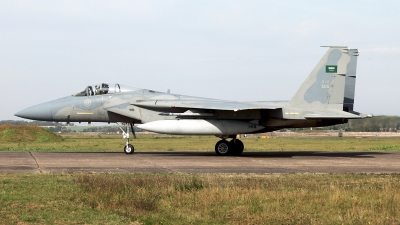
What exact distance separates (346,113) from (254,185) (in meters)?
12.1

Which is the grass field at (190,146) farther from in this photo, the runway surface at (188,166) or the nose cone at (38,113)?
the runway surface at (188,166)

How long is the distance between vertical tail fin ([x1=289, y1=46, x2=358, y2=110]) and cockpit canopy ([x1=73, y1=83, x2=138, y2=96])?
8013 millimetres

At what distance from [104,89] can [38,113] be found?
3.34 m

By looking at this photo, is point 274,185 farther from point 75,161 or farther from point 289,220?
point 75,161

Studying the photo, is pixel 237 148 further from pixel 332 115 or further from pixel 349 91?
pixel 349 91

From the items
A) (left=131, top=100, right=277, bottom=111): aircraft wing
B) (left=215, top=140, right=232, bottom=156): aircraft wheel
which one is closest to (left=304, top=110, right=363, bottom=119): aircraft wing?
(left=131, top=100, right=277, bottom=111): aircraft wing

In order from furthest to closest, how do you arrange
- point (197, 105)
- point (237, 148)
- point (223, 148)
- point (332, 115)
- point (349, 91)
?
point (349, 91) → point (237, 148) → point (223, 148) → point (197, 105) → point (332, 115)

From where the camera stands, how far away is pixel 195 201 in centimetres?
1020

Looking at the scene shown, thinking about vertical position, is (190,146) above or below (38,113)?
below

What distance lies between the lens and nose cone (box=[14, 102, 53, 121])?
80.5ft

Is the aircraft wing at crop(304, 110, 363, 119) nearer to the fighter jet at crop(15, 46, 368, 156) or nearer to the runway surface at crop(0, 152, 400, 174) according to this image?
the fighter jet at crop(15, 46, 368, 156)

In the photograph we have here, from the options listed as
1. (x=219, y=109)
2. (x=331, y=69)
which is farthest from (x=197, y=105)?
→ (x=331, y=69)

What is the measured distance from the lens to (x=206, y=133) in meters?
22.8

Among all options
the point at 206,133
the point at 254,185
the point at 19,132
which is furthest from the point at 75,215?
the point at 19,132
